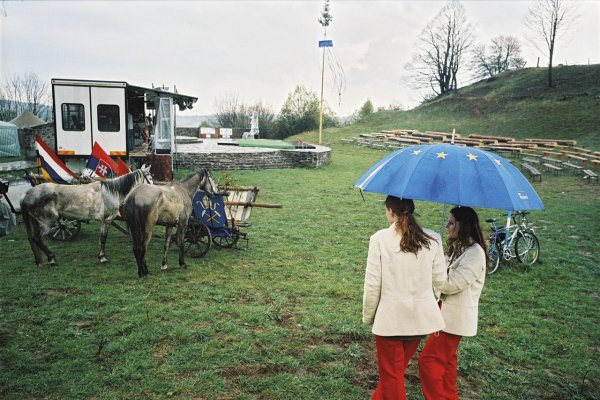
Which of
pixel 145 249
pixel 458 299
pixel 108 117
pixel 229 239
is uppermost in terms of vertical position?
pixel 108 117

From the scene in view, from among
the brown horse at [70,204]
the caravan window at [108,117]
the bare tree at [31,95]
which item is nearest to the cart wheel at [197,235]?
the brown horse at [70,204]

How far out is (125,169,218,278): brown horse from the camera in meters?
6.55

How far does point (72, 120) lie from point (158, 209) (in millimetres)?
9698

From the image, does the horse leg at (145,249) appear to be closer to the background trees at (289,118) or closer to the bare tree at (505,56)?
the background trees at (289,118)

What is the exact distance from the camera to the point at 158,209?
6.75 m

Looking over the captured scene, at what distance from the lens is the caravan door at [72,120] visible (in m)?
14.1

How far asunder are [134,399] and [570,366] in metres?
4.39

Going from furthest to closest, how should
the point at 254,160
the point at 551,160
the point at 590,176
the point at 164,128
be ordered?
the point at 551,160
the point at 254,160
the point at 590,176
the point at 164,128

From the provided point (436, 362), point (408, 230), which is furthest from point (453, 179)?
point (436, 362)

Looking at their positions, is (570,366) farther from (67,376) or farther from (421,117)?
(421,117)

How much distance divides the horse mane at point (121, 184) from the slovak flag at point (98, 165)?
5.38 ft

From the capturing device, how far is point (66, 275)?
6.59 meters

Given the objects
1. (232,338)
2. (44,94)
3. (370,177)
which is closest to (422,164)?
(370,177)

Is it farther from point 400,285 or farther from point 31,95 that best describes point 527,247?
point 31,95
